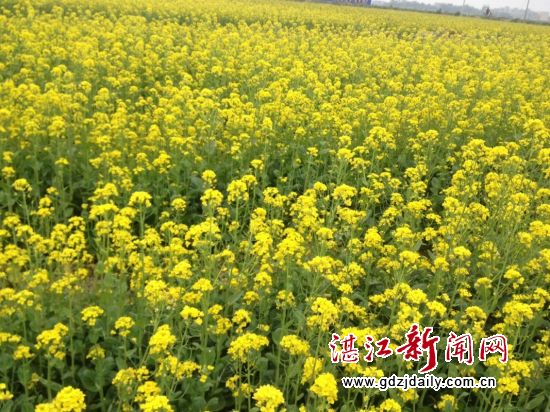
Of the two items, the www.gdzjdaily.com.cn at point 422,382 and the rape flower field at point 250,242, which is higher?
the rape flower field at point 250,242

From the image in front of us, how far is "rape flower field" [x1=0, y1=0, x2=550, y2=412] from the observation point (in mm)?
3264

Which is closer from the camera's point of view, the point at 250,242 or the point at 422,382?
the point at 422,382

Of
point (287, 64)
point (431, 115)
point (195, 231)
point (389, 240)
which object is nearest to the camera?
point (195, 231)

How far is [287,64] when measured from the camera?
1113 centimetres

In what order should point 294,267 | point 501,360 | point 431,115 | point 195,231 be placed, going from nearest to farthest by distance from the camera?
point 501,360, point 195,231, point 294,267, point 431,115

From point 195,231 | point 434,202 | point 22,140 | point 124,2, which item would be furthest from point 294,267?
point 124,2

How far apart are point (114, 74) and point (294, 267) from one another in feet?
20.2

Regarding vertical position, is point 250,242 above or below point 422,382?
above

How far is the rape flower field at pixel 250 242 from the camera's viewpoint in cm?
326

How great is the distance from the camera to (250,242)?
13.8ft

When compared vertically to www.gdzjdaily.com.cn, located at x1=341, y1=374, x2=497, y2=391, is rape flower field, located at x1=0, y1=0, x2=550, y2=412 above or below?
above

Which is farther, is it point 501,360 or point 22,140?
point 22,140

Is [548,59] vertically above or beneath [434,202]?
above

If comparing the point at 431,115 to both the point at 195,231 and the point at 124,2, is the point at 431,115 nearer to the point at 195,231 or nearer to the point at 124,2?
the point at 195,231
